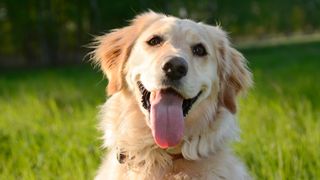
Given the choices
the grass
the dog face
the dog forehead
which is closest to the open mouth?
the dog face

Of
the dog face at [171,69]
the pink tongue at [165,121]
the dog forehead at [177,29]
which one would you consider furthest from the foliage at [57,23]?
the pink tongue at [165,121]

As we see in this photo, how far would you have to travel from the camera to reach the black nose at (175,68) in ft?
12.1

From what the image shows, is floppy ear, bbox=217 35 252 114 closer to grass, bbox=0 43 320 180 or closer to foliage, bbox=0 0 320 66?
grass, bbox=0 43 320 180

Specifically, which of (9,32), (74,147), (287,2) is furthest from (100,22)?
(74,147)

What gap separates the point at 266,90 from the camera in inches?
393

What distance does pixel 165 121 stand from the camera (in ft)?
12.3

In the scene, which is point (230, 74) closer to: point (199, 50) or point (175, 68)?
point (199, 50)

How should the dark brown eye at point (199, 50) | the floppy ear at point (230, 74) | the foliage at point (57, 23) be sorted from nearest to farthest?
the dark brown eye at point (199, 50), the floppy ear at point (230, 74), the foliage at point (57, 23)

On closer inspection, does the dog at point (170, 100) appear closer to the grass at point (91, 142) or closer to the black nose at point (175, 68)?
the black nose at point (175, 68)

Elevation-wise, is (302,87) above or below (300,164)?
below

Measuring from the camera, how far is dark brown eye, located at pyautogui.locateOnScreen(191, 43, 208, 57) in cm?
410

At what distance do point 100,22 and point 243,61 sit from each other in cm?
3164

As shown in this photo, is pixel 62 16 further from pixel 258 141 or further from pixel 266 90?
pixel 258 141

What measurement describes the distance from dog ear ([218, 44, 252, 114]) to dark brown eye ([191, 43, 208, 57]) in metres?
0.19
